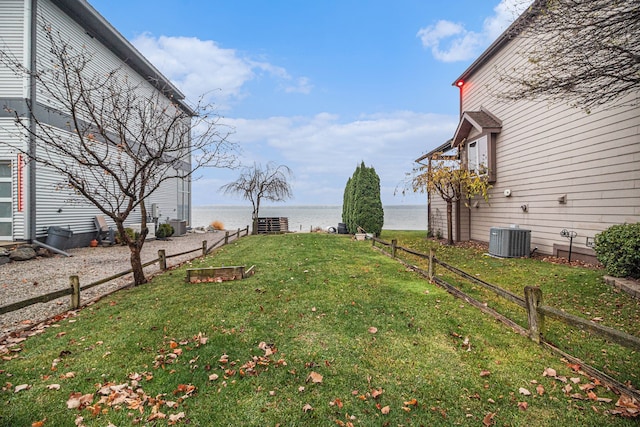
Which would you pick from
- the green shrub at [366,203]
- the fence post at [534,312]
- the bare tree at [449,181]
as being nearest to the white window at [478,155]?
the bare tree at [449,181]

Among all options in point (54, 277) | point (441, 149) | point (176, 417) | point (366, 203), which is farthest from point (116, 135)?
point (441, 149)

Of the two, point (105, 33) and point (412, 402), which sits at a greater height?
point (105, 33)

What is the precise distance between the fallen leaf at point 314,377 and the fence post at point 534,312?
306 cm

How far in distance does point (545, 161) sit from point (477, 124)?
11.4ft

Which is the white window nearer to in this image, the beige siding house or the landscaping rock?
the beige siding house

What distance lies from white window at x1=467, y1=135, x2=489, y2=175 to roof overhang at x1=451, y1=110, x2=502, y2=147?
0.48 meters

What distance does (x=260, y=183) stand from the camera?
75.2 feet

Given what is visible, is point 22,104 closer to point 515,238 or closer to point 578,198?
point 515,238

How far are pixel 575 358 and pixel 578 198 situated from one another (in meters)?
7.16

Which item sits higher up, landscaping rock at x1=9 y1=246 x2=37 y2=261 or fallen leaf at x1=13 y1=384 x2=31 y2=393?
landscaping rock at x1=9 y1=246 x2=37 y2=261

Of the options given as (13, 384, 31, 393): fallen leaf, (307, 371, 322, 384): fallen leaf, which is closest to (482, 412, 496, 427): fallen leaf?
(307, 371, 322, 384): fallen leaf

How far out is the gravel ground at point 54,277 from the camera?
18.5ft

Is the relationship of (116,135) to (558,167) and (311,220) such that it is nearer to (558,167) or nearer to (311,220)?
(558,167)

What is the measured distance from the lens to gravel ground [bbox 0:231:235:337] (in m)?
5.64
